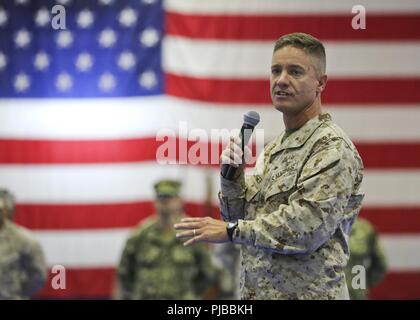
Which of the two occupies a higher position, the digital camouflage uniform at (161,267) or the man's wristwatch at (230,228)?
the man's wristwatch at (230,228)

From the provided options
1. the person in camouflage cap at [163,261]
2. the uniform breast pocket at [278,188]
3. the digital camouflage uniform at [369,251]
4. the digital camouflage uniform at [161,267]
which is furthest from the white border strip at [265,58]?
the uniform breast pocket at [278,188]

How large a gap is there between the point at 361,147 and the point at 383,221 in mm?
616

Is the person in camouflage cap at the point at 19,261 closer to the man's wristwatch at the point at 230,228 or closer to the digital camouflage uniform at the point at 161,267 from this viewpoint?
the digital camouflage uniform at the point at 161,267

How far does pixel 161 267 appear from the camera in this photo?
771 cm

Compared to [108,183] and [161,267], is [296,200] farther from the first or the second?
[108,183]

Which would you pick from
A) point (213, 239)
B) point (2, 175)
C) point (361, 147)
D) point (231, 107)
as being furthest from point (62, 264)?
point (213, 239)

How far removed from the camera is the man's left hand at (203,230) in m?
3.64

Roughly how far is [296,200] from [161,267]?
417 cm

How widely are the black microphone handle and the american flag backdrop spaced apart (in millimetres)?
4704

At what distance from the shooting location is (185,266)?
777cm

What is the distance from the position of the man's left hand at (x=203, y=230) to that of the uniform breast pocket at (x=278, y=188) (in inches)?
8.3

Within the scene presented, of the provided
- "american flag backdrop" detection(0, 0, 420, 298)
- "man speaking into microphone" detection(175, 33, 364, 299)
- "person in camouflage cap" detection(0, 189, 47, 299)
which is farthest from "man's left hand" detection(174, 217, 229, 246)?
"american flag backdrop" detection(0, 0, 420, 298)

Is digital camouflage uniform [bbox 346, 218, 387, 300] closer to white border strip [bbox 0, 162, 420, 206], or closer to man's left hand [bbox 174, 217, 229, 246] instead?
white border strip [bbox 0, 162, 420, 206]

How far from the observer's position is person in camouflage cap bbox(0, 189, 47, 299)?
738 centimetres
